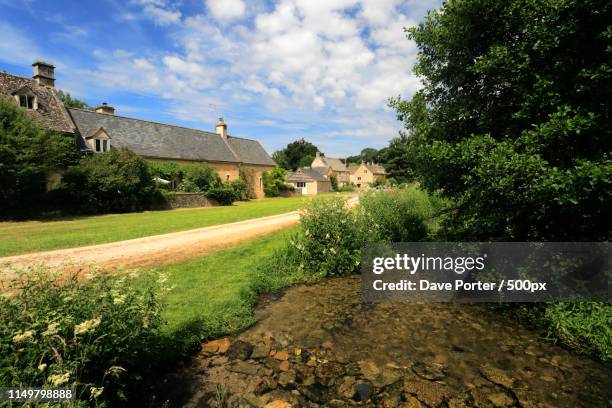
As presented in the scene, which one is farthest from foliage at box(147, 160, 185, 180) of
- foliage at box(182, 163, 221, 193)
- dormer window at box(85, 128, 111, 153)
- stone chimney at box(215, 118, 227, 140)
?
stone chimney at box(215, 118, 227, 140)

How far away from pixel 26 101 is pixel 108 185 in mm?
9868

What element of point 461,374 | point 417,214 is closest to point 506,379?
point 461,374

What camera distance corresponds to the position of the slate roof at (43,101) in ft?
80.2

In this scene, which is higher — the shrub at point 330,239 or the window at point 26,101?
the window at point 26,101

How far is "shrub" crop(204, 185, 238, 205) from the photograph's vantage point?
3197cm

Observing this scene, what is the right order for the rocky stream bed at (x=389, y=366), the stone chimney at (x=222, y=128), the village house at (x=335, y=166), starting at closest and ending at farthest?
the rocky stream bed at (x=389, y=366) → the stone chimney at (x=222, y=128) → the village house at (x=335, y=166)

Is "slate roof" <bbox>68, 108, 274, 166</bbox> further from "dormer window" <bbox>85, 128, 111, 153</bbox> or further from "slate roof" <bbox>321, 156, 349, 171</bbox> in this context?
"slate roof" <bbox>321, 156, 349, 171</bbox>

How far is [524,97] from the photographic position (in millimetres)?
6113

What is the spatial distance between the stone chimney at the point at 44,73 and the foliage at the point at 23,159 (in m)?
8.89

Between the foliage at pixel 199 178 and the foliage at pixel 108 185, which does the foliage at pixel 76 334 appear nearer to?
the foliage at pixel 108 185

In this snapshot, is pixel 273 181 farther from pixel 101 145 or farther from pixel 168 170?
pixel 101 145

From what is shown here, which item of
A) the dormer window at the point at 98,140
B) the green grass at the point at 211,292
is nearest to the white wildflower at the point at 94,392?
the green grass at the point at 211,292

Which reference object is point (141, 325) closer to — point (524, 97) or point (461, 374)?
point (461, 374)

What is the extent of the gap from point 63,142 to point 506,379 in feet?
90.3
